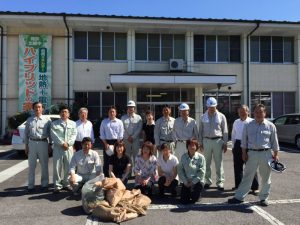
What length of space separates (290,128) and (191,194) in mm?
10855

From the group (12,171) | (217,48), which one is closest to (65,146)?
(12,171)

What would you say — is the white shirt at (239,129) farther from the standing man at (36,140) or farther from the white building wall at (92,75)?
the white building wall at (92,75)

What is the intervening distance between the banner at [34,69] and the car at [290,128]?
1202 centimetres

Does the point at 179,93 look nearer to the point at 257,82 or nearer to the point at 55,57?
the point at 257,82

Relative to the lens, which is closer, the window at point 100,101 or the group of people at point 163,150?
the group of people at point 163,150

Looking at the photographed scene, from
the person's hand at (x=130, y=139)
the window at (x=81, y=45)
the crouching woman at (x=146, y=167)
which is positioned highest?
the window at (x=81, y=45)

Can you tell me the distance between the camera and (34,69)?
19.3 m

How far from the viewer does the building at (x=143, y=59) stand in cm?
1905

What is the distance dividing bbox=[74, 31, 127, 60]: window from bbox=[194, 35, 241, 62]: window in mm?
4346

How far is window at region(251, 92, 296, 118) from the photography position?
69.7 ft

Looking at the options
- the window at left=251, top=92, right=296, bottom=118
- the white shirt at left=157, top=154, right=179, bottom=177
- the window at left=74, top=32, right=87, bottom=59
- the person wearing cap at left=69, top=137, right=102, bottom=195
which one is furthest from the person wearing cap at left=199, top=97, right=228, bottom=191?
the window at left=251, top=92, right=296, bottom=118

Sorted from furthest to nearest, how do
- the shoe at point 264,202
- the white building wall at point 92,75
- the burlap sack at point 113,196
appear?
the white building wall at point 92,75, the shoe at point 264,202, the burlap sack at point 113,196

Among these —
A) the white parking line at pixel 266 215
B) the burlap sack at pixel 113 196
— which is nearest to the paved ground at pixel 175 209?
the white parking line at pixel 266 215

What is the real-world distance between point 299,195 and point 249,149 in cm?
154
